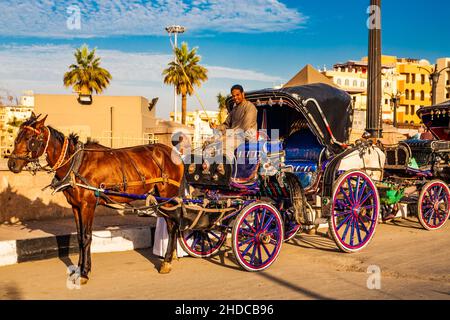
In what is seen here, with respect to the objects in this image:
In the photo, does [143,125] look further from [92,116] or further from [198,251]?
[198,251]

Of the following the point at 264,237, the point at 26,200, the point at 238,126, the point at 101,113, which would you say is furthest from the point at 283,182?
the point at 101,113

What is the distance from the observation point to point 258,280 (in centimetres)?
630

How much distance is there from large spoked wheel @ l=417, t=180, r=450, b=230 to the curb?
5043 millimetres

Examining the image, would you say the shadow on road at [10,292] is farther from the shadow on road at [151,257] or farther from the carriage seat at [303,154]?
the carriage seat at [303,154]

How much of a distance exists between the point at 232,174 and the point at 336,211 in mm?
2070

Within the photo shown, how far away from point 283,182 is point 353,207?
1.42m

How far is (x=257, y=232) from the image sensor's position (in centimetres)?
684

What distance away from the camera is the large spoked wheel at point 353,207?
7.75 m

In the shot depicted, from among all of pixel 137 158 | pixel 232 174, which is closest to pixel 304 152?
pixel 232 174

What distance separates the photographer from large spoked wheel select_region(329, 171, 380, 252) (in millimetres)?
7754

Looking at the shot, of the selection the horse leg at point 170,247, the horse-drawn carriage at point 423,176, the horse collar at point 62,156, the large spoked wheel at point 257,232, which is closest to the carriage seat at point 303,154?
the large spoked wheel at point 257,232

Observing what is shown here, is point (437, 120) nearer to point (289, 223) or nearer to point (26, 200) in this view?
point (289, 223)

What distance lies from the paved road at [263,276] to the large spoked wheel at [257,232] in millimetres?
160
